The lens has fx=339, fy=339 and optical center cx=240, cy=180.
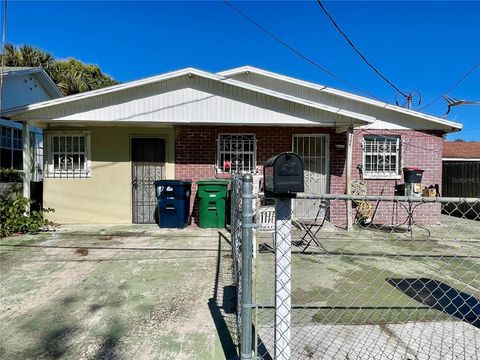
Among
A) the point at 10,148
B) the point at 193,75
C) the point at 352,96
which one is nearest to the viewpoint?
the point at 193,75

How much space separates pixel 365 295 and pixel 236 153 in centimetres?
580

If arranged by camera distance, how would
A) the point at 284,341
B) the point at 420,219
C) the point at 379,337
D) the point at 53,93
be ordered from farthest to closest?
the point at 53,93
the point at 420,219
the point at 379,337
the point at 284,341

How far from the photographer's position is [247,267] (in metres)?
2.21

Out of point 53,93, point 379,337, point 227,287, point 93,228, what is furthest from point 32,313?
point 53,93

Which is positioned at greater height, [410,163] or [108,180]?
[410,163]

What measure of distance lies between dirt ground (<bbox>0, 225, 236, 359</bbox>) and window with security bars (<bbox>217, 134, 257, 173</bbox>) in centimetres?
286

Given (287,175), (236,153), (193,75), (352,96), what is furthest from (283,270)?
(352,96)

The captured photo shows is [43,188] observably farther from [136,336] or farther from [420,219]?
[420,219]

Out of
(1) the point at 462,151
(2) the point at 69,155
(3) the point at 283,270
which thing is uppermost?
(1) the point at 462,151

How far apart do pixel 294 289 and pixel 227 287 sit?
2.85 feet

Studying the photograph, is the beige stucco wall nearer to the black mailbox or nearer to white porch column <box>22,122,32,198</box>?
white porch column <box>22,122,32,198</box>

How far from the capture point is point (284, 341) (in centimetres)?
225

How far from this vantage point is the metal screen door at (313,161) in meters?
9.45

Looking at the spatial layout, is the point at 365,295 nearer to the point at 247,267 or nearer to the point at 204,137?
the point at 247,267
